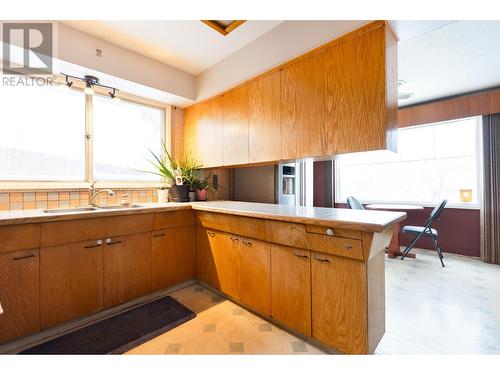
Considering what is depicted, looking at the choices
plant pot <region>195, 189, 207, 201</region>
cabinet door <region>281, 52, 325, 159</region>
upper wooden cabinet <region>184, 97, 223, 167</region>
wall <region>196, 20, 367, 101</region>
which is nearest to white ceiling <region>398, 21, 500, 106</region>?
wall <region>196, 20, 367, 101</region>

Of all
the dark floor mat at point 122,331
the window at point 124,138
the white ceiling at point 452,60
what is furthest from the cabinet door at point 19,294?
the white ceiling at point 452,60

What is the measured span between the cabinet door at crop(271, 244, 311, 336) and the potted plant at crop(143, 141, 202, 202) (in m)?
1.46

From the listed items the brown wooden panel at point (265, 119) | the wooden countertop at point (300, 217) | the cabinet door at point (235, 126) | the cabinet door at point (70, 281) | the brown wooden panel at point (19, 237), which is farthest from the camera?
the cabinet door at point (235, 126)

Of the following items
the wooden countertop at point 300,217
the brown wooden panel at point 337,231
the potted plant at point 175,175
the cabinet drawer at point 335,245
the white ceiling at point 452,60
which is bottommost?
the cabinet drawer at point 335,245

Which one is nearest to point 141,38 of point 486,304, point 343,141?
point 343,141

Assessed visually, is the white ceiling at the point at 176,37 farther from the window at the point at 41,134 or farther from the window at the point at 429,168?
the window at the point at 429,168

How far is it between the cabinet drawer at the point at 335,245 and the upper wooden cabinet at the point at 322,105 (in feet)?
2.26

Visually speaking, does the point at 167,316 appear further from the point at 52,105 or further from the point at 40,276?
the point at 52,105

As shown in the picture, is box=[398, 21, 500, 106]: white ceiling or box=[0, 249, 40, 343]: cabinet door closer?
box=[0, 249, 40, 343]: cabinet door

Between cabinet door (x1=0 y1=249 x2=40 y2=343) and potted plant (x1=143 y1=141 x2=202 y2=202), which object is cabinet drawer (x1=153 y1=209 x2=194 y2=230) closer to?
potted plant (x1=143 y1=141 x2=202 y2=202)

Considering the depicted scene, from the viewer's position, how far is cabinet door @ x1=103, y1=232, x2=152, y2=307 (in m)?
1.88

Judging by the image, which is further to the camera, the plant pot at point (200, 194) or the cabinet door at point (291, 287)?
the plant pot at point (200, 194)

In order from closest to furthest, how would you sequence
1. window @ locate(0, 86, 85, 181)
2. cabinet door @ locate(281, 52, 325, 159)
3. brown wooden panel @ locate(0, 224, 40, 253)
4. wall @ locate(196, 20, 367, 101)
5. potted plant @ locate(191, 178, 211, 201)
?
brown wooden panel @ locate(0, 224, 40, 253) < wall @ locate(196, 20, 367, 101) < cabinet door @ locate(281, 52, 325, 159) < window @ locate(0, 86, 85, 181) < potted plant @ locate(191, 178, 211, 201)

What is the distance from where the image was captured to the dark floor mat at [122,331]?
148cm
